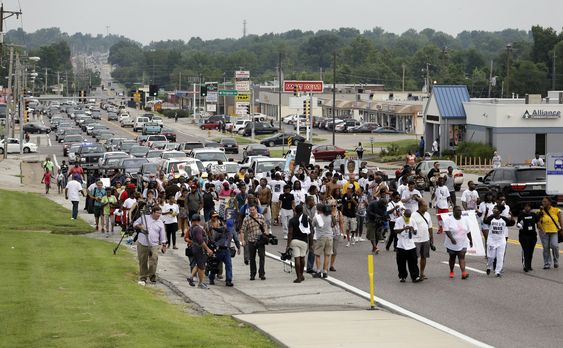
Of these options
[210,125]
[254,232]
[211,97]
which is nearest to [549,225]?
[254,232]

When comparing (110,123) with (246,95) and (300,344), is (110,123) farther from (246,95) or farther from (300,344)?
(300,344)

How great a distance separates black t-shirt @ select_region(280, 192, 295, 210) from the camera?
29.6 metres

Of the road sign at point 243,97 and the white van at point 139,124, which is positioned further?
the white van at point 139,124

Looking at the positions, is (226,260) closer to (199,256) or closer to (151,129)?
(199,256)

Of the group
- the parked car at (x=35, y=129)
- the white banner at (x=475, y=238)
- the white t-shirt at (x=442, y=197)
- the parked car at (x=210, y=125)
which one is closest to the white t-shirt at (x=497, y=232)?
the white banner at (x=475, y=238)

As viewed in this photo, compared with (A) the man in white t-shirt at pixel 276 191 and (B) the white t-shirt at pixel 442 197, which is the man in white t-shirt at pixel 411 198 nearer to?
(B) the white t-shirt at pixel 442 197

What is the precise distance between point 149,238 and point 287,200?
26.1 ft

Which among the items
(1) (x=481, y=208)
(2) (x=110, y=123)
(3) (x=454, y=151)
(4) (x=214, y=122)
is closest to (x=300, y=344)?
(1) (x=481, y=208)

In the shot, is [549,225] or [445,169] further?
[445,169]

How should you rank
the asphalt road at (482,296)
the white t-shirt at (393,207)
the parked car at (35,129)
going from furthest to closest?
the parked car at (35,129) < the white t-shirt at (393,207) < the asphalt road at (482,296)

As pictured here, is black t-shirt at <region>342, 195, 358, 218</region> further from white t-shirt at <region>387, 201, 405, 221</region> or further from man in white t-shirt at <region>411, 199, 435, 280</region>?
man in white t-shirt at <region>411, 199, 435, 280</region>

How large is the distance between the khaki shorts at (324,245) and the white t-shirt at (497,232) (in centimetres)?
323

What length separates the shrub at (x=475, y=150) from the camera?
6519 centimetres

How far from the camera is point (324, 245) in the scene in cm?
2341
